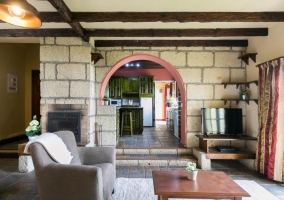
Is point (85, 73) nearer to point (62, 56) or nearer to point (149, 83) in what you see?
point (62, 56)

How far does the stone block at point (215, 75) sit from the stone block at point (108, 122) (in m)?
2.32

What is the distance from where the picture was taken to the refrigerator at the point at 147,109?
873cm

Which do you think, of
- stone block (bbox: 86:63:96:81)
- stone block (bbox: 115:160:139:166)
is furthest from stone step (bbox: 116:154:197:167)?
stone block (bbox: 86:63:96:81)

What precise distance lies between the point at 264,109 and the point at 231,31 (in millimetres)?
1589

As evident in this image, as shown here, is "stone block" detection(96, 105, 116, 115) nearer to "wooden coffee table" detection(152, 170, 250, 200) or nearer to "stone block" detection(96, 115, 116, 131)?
"stone block" detection(96, 115, 116, 131)

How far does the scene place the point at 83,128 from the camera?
13.4ft

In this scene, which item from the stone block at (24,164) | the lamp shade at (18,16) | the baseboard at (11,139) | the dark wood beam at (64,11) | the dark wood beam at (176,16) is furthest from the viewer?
the baseboard at (11,139)

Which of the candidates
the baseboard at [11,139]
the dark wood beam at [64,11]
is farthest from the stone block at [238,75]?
the baseboard at [11,139]

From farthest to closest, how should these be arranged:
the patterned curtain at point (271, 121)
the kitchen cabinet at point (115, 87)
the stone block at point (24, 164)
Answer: the kitchen cabinet at point (115, 87) → the stone block at point (24, 164) → the patterned curtain at point (271, 121)

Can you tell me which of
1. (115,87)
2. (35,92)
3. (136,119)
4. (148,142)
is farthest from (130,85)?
(148,142)

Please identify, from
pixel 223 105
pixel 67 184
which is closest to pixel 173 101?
pixel 223 105

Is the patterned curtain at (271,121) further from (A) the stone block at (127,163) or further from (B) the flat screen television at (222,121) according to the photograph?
(A) the stone block at (127,163)

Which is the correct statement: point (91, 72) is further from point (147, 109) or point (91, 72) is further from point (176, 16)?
point (147, 109)

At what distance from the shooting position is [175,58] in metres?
4.63
